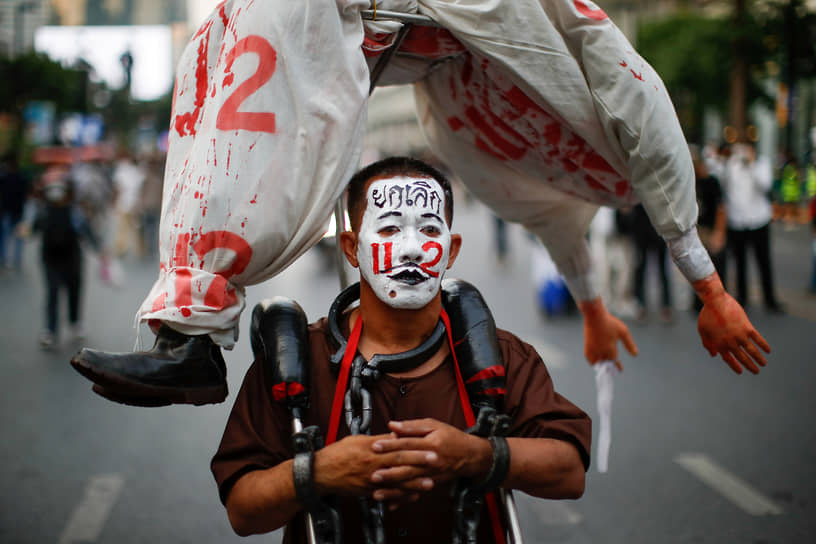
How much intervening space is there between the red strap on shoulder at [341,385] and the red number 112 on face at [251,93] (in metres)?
0.58

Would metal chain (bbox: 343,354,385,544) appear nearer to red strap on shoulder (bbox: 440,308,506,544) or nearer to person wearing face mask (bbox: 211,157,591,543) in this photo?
person wearing face mask (bbox: 211,157,591,543)

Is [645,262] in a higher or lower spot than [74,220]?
lower

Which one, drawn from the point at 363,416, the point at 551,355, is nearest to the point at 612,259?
the point at 551,355

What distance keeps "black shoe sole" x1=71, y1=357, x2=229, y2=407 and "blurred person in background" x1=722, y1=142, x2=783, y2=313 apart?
9390mm

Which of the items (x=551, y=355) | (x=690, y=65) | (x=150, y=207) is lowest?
(x=551, y=355)

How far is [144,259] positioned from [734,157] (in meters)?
11.0

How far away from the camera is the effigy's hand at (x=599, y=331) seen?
3.58 meters

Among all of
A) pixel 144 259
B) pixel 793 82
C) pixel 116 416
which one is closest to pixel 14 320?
pixel 116 416

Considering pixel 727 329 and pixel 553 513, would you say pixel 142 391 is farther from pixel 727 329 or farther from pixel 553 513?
pixel 553 513

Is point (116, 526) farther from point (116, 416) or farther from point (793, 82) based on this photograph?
point (793, 82)

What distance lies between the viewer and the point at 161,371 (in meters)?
2.20

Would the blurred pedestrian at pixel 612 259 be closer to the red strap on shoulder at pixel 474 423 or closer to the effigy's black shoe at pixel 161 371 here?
the red strap on shoulder at pixel 474 423

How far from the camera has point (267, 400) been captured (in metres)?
2.38

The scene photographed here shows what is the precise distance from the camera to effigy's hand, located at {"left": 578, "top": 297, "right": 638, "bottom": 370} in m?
3.58
